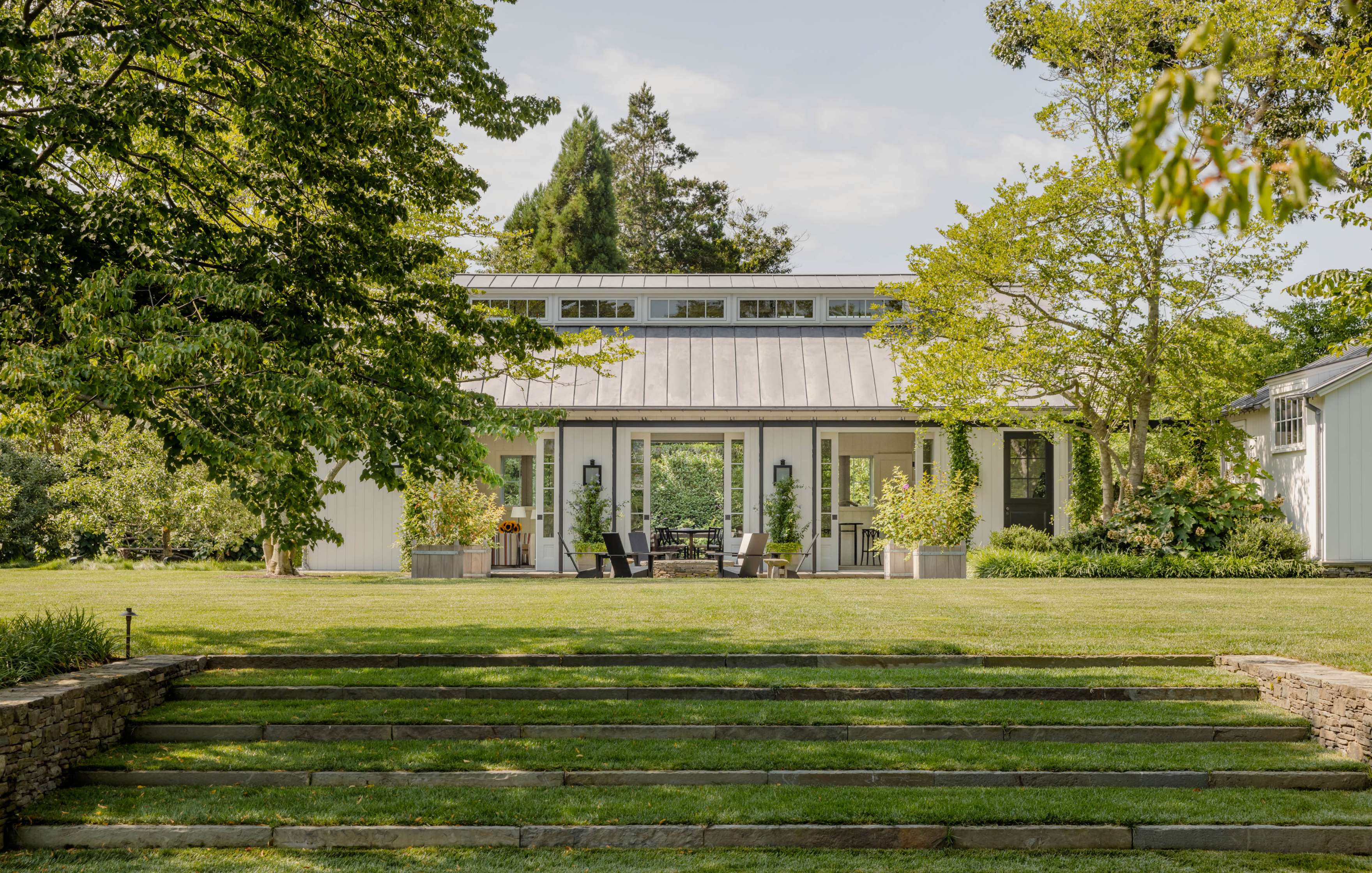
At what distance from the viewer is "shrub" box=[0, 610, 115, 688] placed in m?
6.63

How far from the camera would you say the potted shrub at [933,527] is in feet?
47.9

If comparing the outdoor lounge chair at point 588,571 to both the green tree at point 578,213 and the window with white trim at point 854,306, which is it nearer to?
the window with white trim at point 854,306

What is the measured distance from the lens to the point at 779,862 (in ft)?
16.8

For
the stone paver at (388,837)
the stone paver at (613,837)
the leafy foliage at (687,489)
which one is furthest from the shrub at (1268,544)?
the stone paver at (388,837)

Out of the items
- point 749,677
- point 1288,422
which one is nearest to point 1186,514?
point 1288,422

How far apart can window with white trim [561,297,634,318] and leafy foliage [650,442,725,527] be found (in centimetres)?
382

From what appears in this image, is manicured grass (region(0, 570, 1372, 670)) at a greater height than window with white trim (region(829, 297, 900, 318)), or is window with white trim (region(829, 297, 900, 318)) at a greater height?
window with white trim (region(829, 297, 900, 318))

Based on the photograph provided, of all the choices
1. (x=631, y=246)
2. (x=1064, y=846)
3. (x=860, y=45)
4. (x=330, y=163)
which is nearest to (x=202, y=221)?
(x=330, y=163)

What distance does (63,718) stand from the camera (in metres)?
6.12

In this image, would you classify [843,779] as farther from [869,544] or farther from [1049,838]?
[869,544]

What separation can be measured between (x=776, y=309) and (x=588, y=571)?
6680 millimetres

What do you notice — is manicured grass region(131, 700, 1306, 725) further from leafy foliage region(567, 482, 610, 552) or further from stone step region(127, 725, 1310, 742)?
leafy foliage region(567, 482, 610, 552)

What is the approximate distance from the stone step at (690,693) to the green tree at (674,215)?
26.9 meters

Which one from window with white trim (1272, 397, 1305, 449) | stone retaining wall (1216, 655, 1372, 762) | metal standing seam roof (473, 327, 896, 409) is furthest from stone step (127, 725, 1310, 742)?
Result: window with white trim (1272, 397, 1305, 449)
